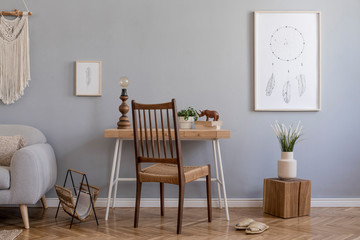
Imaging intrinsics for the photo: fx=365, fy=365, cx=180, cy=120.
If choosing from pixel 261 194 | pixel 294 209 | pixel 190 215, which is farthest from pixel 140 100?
pixel 294 209

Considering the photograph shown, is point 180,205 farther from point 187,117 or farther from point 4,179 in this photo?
point 4,179

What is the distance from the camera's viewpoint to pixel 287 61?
339cm

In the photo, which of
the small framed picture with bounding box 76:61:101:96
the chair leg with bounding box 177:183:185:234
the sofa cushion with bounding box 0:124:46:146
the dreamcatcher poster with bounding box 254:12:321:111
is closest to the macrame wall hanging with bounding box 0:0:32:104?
the sofa cushion with bounding box 0:124:46:146

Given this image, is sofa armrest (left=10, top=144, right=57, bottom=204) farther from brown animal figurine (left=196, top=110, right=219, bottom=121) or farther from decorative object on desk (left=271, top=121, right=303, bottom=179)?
decorative object on desk (left=271, top=121, right=303, bottom=179)

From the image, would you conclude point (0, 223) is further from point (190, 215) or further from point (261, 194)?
point (261, 194)

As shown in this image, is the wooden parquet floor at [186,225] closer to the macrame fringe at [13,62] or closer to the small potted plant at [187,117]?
the small potted plant at [187,117]

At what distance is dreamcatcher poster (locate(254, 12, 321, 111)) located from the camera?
11.1 feet

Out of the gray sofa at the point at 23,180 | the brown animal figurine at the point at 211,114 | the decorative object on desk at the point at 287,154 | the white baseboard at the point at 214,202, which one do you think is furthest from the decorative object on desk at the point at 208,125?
the gray sofa at the point at 23,180

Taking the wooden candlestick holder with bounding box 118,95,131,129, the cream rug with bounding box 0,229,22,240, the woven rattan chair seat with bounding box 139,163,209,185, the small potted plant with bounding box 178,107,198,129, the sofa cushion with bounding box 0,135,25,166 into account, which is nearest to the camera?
the cream rug with bounding box 0,229,22,240

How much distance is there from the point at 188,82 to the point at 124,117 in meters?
0.71

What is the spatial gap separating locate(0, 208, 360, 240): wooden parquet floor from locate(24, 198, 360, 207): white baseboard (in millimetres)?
86

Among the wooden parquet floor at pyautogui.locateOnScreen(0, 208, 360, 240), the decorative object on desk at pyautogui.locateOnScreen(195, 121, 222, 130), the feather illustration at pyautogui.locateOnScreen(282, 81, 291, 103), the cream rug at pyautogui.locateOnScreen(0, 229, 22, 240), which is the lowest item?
the wooden parquet floor at pyautogui.locateOnScreen(0, 208, 360, 240)

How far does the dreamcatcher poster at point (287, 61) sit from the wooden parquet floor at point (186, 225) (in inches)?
39.2

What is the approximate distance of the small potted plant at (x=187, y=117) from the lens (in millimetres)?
3164
